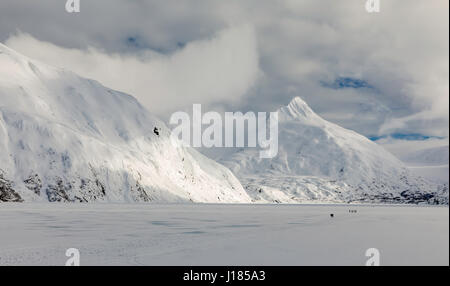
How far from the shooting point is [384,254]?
2862cm

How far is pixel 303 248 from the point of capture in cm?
3212
